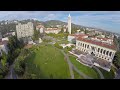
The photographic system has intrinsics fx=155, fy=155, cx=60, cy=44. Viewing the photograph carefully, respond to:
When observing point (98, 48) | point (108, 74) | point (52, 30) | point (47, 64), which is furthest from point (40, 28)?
Answer: point (108, 74)

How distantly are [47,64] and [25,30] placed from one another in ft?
3.26

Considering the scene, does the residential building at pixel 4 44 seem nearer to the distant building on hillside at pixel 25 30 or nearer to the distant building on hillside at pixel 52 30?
the distant building on hillside at pixel 25 30

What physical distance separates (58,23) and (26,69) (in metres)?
1.36

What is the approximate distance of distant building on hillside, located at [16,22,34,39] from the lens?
3.75 metres

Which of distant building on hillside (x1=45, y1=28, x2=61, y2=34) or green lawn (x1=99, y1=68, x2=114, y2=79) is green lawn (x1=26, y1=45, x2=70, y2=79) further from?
green lawn (x1=99, y1=68, x2=114, y2=79)

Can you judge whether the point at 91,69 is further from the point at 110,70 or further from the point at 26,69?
the point at 26,69

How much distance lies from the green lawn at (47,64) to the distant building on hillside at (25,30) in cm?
54

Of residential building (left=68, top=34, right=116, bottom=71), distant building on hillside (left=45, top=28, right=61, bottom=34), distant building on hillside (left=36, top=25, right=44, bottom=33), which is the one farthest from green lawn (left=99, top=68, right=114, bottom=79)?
distant building on hillside (left=36, top=25, right=44, bottom=33)

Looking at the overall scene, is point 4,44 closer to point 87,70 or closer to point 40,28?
point 40,28

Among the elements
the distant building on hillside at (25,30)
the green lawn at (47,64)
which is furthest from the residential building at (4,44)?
the green lawn at (47,64)

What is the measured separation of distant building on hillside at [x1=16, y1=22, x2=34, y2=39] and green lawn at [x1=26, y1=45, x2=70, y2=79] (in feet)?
1.77
